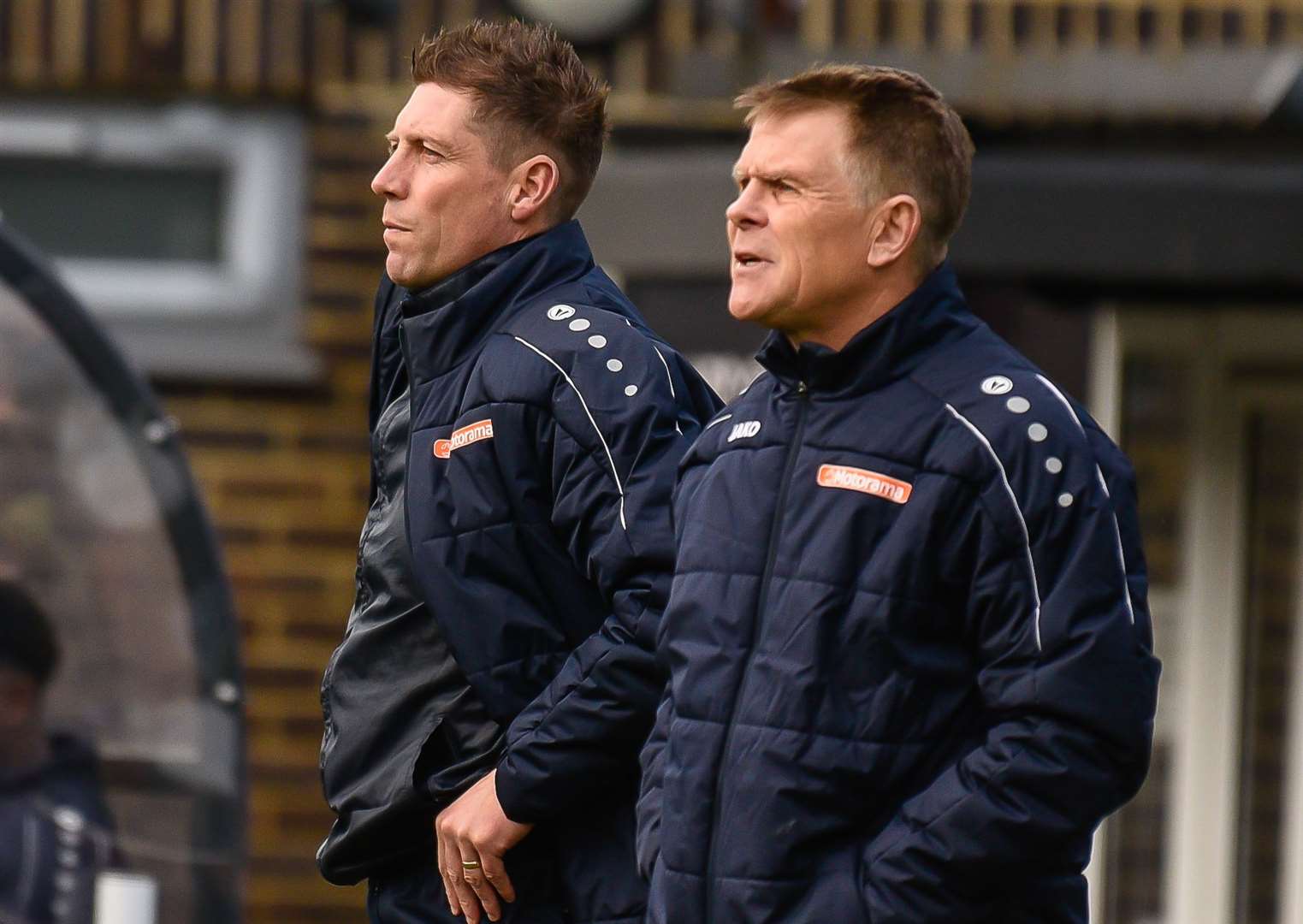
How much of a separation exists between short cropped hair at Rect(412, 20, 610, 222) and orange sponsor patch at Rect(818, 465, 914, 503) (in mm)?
762

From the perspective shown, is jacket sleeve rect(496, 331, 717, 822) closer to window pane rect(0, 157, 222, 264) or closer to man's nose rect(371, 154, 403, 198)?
man's nose rect(371, 154, 403, 198)

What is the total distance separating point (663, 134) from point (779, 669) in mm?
3624

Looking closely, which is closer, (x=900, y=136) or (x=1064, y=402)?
→ (x=1064, y=402)

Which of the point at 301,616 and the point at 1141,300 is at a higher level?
the point at 1141,300

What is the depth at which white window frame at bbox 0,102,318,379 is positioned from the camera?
248 inches

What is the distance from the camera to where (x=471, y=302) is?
3.00 meters

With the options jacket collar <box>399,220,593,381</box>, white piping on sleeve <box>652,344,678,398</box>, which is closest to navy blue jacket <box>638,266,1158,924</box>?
white piping on sleeve <box>652,344,678,398</box>

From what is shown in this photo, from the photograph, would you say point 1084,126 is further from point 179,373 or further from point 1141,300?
point 179,373

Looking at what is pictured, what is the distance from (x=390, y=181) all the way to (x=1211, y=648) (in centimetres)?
382

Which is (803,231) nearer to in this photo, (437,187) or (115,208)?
(437,187)

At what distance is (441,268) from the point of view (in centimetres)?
302

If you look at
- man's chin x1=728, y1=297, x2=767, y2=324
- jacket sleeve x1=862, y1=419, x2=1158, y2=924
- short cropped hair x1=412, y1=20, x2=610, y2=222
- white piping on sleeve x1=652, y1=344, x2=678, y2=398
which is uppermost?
short cropped hair x1=412, y1=20, x2=610, y2=222

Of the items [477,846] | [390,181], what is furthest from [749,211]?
[477,846]

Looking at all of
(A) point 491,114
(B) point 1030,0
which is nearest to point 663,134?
(B) point 1030,0
